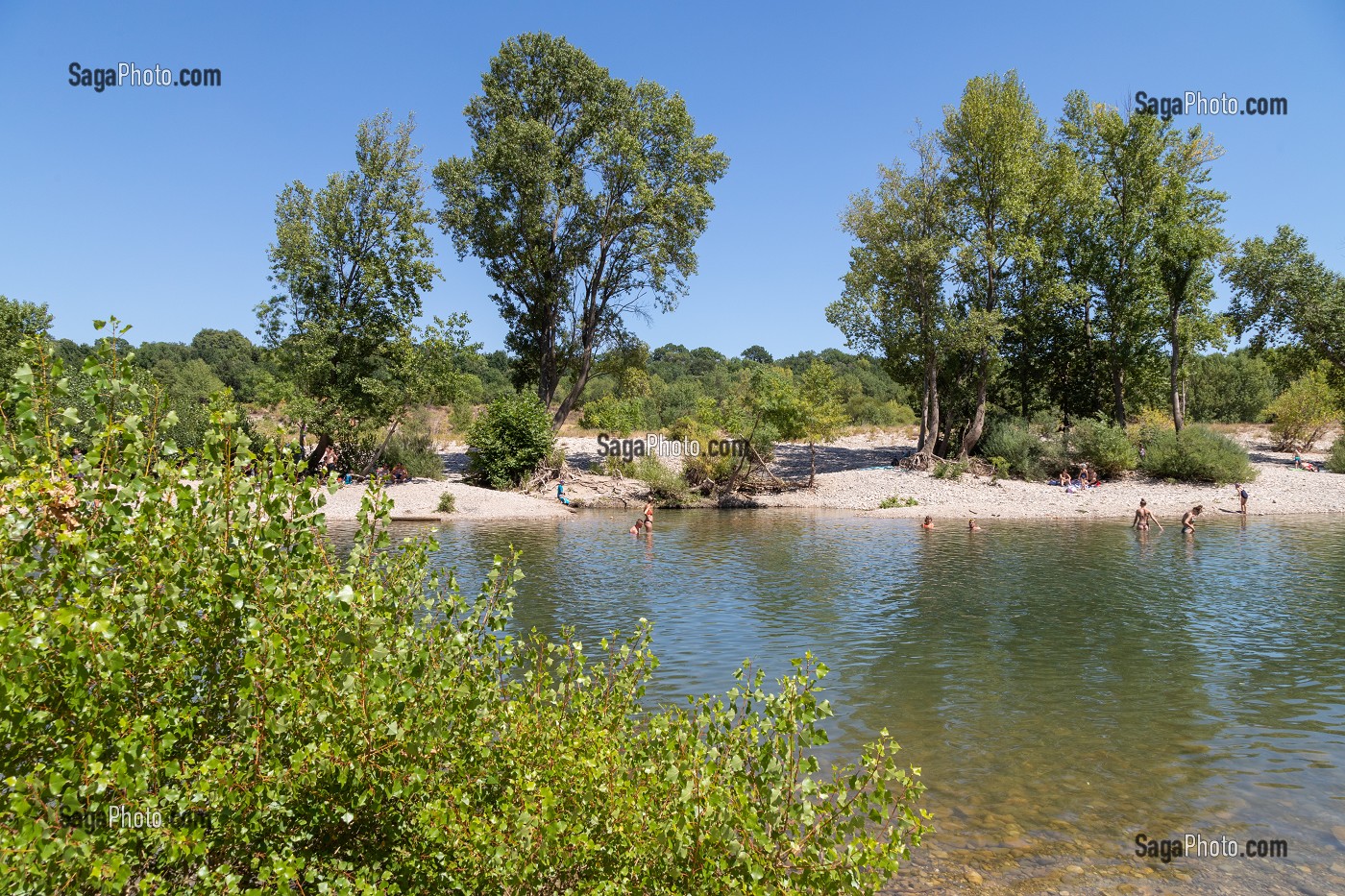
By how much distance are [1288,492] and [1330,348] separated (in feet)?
44.2

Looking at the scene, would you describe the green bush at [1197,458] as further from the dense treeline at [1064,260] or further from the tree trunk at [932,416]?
the tree trunk at [932,416]

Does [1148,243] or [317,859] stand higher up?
[1148,243]

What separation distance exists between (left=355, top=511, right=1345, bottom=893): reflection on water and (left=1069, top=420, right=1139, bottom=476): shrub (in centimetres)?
1385

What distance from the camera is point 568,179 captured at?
45250 millimetres

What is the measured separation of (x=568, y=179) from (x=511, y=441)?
15209 mm

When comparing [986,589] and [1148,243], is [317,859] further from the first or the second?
[1148,243]

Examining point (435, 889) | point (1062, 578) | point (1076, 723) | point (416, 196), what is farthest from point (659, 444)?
point (435, 889)

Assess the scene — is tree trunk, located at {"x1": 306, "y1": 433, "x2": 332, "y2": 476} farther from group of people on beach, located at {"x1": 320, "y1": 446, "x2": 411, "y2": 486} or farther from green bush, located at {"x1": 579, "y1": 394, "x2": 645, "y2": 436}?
green bush, located at {"x1": 579, "y1": 394, "x2": 645, "y2": 436}

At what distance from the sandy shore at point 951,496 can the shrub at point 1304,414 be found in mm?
5103

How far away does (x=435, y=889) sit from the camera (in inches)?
175

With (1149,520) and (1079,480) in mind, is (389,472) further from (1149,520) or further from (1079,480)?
(1079,480)

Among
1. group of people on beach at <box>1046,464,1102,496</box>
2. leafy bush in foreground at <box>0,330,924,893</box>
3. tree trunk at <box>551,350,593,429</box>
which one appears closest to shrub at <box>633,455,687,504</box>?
tree trunk at <box>551,350,593,429</box>

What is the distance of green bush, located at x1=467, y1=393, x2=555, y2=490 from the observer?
141 ft

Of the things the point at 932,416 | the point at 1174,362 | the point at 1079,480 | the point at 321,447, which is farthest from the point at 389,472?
the point at 1174,362
